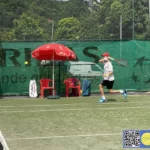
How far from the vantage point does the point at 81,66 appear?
55.5 feet

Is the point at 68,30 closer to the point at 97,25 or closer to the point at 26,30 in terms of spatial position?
the point at 97,25

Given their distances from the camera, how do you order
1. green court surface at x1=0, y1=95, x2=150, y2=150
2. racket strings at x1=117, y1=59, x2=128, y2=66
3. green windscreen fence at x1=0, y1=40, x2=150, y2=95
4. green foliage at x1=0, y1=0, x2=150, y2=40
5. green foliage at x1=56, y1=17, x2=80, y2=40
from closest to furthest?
green court surface at x1=0, y1=95, x2=150, y2=150
green windscreen fence at x1=0, y1=40, x2=150, y2=95
racket strings at x1=117, y1=59, x2=128, y2=66
green foliage at x1=0, y1=0, x2=150, y2=40
green foliage at x1=56, y1=17, x2=80, y2=40

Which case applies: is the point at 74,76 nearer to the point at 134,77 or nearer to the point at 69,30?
the point at 134,77

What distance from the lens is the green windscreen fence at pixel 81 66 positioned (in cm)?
1634

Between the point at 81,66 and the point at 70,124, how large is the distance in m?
7.96

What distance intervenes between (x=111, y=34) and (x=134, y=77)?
37003 millimetres

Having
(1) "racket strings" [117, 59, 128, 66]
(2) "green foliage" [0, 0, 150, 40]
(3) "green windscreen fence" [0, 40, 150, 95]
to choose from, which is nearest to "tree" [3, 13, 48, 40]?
(2) "green foliage" [0, 0, 150, 40]

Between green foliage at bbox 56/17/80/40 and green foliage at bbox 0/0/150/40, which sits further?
green foliage at bbox 56/17/80/40

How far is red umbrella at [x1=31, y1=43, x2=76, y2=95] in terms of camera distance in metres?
15.5

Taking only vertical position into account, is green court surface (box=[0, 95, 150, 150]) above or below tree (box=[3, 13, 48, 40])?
below

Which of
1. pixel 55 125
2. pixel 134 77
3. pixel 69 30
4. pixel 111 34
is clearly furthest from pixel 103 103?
pixel 69 30

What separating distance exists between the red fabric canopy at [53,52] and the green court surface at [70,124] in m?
2.32

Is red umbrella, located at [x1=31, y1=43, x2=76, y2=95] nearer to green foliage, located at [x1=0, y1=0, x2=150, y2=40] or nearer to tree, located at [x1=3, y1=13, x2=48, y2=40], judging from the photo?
green foliage, located at [x1=0, y1=0, x2=150, y2=40]

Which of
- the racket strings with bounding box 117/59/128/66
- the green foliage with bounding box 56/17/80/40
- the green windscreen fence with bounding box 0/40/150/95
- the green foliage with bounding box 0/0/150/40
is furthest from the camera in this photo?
the green foliage with bounding box 56/17/80/40
